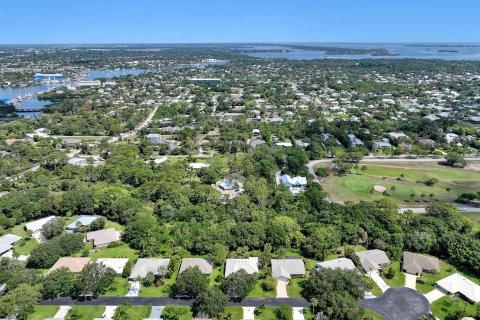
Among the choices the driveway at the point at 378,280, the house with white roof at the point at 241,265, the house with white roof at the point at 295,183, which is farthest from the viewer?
the house with white roof at the point at 295,183

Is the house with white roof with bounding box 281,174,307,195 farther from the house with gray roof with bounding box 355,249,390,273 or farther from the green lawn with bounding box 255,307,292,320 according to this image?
the green lawn with bounding box 255,307,292,320

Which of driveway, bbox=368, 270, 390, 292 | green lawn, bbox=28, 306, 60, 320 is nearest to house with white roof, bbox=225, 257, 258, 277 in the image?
driveway, bbox=368, 270, 390, 292

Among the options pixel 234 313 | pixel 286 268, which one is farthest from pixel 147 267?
pixel 286 268

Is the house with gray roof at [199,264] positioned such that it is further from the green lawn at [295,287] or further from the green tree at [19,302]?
the green tree at [19,302]

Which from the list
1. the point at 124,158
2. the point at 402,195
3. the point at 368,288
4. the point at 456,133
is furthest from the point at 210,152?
the point at 456,133

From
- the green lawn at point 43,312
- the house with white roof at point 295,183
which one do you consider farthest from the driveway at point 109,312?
the house with white roof at point 295,183

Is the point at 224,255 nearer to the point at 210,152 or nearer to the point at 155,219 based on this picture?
the point at 155,219
